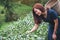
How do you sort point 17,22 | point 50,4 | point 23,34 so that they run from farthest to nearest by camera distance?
point 17,22, point 23,34, point 50,4

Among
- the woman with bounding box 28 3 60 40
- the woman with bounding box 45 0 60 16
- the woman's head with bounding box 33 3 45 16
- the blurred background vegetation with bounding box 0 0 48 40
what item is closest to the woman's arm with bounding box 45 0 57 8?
the woman with bounding box 45 0 60 16

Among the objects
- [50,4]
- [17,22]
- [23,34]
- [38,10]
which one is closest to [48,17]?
[38,10]

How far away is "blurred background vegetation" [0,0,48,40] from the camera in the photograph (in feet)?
29.5

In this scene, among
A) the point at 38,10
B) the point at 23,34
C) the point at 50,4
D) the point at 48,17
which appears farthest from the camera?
the point at 23,34

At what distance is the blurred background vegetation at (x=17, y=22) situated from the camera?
8980 millimetres

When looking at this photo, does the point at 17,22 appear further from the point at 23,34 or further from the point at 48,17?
the point at 48,17

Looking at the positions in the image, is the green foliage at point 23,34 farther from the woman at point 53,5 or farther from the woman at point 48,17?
the woman at point 48,17

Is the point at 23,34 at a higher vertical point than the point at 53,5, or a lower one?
lower

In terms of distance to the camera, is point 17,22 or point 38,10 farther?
point 17,22

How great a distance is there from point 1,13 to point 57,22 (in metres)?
11.5

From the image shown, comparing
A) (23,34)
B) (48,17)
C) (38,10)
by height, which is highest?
(38,10)

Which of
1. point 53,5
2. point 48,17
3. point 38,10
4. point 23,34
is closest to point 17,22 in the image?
point 23,34

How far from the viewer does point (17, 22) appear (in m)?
13.3

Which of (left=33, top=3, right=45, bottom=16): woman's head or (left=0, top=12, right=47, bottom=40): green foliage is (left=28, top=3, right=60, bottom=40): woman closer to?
(left=33, top=3, right=45, bottom=16): woman's head
